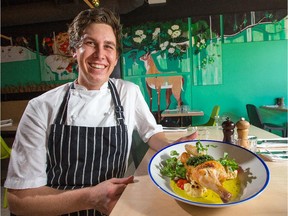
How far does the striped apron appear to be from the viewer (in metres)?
0.66

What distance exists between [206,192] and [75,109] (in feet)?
1.59

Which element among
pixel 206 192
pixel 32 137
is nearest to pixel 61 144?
pixel 32 137

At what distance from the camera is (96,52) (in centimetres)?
69

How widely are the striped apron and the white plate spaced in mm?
241

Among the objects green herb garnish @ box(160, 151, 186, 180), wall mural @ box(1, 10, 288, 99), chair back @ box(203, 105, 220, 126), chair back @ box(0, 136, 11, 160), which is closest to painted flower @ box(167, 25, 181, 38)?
wall mural @ box(1, 10, 288, 99)

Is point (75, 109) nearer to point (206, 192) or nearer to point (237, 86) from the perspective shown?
point (206, 192)

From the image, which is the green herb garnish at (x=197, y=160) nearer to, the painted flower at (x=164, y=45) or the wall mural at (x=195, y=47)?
the wall mural at (x=195, y=47)

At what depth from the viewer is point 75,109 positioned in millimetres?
700

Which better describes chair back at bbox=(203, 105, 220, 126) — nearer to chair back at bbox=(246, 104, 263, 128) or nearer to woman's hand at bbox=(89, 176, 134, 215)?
chair back at bbox=(246, 104, 263, 128)

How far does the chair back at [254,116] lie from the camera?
273 centimetres

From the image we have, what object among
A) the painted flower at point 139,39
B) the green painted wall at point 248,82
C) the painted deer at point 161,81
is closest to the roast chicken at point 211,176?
the painted deer at point 161,81

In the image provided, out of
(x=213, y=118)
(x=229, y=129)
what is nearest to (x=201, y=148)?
(x=229, y=129)

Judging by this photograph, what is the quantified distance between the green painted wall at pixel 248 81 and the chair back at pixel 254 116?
244 mm

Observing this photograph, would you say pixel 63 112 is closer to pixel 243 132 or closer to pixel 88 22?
pixel 88 22
